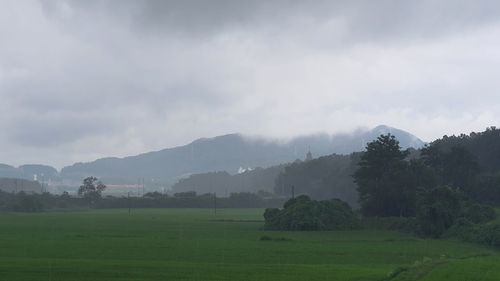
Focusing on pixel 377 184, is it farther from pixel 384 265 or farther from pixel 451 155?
pixel 384 265

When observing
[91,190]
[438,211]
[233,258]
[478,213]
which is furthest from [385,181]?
[91,190]

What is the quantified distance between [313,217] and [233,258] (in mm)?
36035

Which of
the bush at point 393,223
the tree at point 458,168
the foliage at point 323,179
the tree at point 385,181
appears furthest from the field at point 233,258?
the foliage at point 323,179

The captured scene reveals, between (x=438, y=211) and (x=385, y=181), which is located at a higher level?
(x=385, y=181)

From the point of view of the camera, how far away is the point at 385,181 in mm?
83562

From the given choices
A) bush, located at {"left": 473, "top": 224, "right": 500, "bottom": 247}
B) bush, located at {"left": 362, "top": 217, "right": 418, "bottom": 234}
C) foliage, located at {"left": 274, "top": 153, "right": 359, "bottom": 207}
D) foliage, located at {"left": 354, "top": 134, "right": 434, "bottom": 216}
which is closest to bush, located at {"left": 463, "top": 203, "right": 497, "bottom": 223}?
bush, located at {"left": 362, "top": 217, "right": 418, "bottom": 234}

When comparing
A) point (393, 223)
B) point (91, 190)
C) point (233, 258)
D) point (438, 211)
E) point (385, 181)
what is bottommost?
point (233, 258)

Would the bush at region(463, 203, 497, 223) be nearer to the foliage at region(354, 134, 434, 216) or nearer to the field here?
the field

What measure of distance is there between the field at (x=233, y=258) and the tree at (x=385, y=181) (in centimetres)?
2051

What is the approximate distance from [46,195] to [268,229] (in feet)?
296

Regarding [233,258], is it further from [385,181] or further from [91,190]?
[91,190]

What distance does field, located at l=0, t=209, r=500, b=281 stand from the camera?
29.5 m

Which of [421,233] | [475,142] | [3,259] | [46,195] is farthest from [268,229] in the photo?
[46,195]

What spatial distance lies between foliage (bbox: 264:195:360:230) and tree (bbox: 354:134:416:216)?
7179 mm
